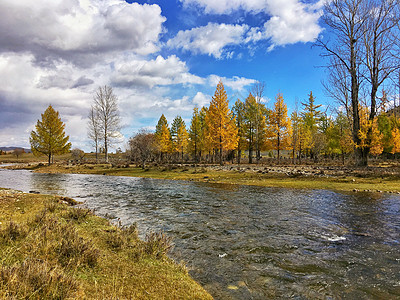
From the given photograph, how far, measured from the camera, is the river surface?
435 cm

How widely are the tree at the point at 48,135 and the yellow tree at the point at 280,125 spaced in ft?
149

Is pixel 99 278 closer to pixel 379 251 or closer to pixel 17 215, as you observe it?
pixel 17 215

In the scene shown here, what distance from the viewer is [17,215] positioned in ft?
24.8

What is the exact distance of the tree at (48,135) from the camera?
46375mm

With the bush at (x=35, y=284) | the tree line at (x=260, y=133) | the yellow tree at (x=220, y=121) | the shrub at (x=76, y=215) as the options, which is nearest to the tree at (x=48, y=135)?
the tree line at (x=260, y=133)

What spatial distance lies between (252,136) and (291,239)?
4097 centimetres

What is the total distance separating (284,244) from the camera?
6422 millimetres

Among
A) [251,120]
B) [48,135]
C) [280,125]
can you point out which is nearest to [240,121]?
[251,120]

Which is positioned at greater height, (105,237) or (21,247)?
(21,247)

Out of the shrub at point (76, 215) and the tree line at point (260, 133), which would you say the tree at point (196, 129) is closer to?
the tree line at point (260, 133)

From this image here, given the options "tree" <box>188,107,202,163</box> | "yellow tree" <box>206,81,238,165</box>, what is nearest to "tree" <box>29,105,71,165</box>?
"tree" <box>188,107,202,163</box>

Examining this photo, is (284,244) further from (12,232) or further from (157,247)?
(12,232)

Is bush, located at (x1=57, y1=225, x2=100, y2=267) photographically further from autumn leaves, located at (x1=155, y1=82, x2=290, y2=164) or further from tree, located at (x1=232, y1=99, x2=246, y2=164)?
tree, located at (x1=232, y1=99, x2=246, y2=164)

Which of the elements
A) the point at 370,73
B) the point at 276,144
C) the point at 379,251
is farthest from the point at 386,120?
the point at 379,251
